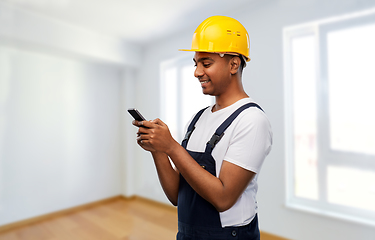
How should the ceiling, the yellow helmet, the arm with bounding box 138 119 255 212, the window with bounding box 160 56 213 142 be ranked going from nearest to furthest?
the arm with bounding box 138 119 255 212 < the yellow helmet < the ceiling < the window with bounding box 160 56 213 142

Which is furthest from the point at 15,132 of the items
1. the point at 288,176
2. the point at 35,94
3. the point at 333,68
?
the point at 333,68

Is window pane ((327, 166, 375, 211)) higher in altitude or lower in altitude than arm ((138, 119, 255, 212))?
lower

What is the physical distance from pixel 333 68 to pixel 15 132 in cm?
376

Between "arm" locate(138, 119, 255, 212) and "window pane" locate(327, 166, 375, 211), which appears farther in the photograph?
"window pane" locate(327, 166, 375, 211)

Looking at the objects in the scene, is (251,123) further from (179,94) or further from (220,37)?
(179,94)

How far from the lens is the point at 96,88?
4020mm

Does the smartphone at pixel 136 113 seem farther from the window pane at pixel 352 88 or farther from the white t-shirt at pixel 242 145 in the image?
the window pane at pixel 352 88

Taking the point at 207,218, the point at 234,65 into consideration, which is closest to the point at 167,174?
the point at 207,218

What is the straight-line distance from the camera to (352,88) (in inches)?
86.4

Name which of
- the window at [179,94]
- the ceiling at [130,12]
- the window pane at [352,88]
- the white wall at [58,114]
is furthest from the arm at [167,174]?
the white wall at [58,114]

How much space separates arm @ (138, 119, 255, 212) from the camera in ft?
2.59

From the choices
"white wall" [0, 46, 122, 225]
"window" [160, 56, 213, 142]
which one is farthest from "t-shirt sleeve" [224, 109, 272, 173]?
"white wall" [0, 46, 122, 225]

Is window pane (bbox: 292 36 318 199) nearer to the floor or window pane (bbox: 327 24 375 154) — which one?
window pane (bbox: 327 24 375 154)

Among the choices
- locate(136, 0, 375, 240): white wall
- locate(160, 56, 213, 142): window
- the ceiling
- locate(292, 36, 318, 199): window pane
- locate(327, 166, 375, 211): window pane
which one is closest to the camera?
locate(327, 166, 375, 211): window pane
